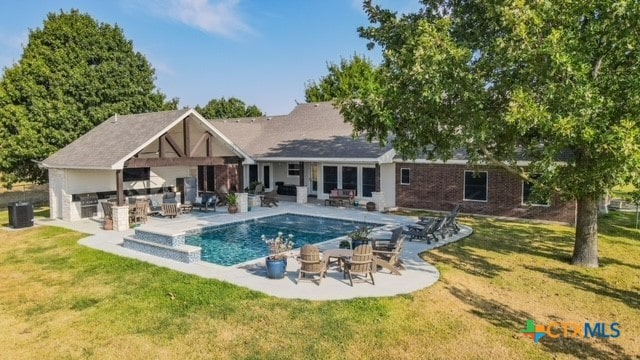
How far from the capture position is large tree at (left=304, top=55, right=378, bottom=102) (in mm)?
47469

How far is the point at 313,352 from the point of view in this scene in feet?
24.0

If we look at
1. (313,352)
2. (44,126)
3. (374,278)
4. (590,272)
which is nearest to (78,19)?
(44,126)

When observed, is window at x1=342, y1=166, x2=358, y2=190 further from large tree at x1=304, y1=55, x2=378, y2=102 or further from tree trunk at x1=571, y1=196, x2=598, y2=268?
large tree at x1=304, y1=55, x2=378, y2=102

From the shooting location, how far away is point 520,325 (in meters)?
8.36

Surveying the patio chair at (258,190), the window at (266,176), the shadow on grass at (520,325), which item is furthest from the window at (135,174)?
the shadow on grass at (520,325)

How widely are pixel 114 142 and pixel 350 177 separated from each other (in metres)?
12.8

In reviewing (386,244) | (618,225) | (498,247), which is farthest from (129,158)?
(618,225)

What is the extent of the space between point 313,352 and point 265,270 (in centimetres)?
481

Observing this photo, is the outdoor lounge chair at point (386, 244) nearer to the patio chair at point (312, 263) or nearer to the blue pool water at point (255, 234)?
the patio chair at point (312, 263)

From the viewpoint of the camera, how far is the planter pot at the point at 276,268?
10922 millimetres

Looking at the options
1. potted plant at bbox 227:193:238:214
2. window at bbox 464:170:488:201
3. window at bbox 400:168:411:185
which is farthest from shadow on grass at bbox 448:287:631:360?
potted plant at bbox 227:193:238:214

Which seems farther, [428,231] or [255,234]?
[255,234]

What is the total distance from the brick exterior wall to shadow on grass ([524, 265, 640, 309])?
7829mm

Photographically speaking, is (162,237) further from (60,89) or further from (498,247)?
(60,89)
